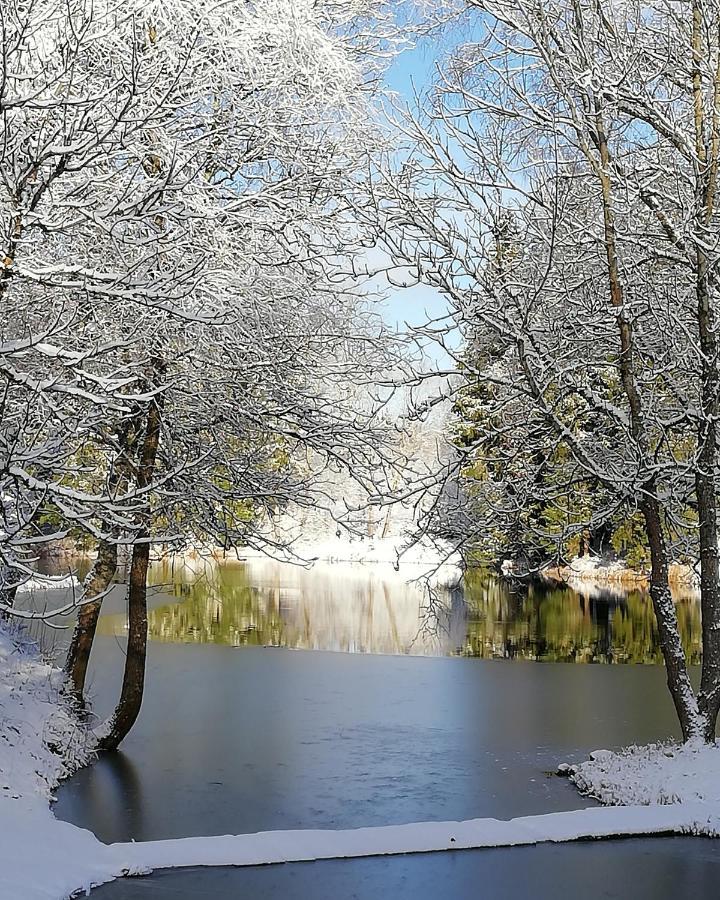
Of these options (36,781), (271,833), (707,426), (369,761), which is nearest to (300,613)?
(369,761)

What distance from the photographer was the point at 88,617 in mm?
9875

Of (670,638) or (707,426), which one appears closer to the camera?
(707,426)

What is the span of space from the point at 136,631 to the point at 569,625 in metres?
12.5

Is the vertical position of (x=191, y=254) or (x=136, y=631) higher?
(x=191, y=254)

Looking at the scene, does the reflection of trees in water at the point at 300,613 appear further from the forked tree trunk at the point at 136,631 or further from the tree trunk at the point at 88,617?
the forked tree trunk at the point at 136,631

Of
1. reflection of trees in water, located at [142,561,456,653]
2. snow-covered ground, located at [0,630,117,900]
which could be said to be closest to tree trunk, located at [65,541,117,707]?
snow-covered ground, located at [0,630,117,900]

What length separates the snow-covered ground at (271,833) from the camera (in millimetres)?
6066

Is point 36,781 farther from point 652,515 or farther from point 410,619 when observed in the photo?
point 410,619

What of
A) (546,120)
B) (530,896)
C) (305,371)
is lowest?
(530,896)

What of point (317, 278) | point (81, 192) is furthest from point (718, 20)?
point (81, 192)

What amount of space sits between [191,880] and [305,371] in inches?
190

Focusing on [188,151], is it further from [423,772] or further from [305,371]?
[423,772]

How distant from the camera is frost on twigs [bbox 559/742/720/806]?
25.1 feet

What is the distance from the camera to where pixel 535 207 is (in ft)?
30.5
